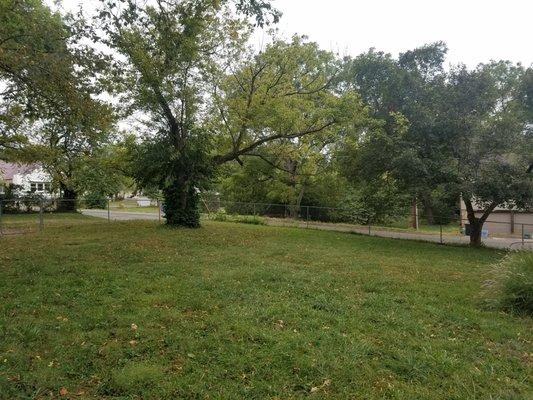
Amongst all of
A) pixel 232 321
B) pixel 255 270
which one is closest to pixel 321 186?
pixel 255 270

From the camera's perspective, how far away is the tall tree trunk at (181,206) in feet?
52.4

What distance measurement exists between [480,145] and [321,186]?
1741 cm

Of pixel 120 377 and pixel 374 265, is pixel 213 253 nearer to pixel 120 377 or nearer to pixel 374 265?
pixel 374 265

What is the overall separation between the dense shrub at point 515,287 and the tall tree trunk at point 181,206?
1145 centimetres

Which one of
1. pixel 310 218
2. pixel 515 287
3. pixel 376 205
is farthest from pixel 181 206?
pixel 515 287

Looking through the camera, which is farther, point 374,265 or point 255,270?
point 374,265

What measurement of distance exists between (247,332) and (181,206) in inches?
468

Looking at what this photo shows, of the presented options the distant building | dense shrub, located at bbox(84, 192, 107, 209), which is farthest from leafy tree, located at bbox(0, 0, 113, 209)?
dense shrub, located at bbox(84, 192, 107, 209)

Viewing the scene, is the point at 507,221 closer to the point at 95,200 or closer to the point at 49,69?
the point at 49,69

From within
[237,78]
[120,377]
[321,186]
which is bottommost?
[120,377]

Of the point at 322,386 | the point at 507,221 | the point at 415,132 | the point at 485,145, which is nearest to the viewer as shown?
the point at 322,386

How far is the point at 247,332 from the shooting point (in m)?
4.81

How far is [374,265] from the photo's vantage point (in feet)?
32.1

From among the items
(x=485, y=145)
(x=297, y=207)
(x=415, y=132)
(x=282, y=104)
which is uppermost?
(x=282, y=104)
